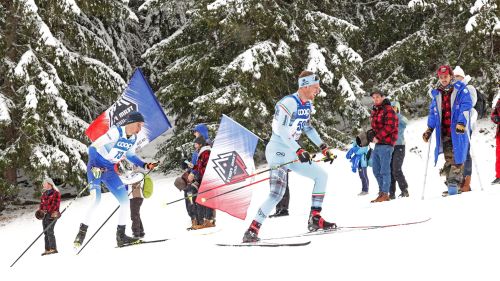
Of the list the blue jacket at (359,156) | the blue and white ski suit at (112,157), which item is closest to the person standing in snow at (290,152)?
the blue and white ski suit at (112,157)

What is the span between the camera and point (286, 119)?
6.71 metres

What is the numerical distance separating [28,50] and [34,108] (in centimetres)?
189

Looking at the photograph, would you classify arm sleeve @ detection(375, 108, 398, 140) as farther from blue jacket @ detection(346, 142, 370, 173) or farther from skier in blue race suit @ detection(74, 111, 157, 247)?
skier in blue race suit @ detection(74, 111, 157, 247)

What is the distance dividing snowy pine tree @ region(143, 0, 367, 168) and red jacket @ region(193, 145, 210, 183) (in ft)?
16.5

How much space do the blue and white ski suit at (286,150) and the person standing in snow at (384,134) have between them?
8.82ft

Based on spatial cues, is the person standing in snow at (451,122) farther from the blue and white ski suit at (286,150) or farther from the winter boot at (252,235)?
the winter boot at (252,235)

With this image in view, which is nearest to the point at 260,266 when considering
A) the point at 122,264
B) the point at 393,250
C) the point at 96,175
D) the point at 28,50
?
the point at 393,250

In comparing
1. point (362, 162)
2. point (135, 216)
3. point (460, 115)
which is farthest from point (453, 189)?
point (135, 216)

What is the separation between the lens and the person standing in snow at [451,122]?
8094 mm

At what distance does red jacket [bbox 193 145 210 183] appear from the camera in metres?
10.6

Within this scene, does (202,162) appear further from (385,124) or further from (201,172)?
(385,124)

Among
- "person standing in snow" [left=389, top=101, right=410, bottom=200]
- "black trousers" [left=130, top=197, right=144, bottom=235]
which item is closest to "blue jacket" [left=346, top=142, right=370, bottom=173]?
"person standing in snow" [left=389, top=101, right=410, bottom=200]

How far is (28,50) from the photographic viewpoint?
1559 centimetres

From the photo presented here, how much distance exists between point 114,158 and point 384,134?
13.8 ft
